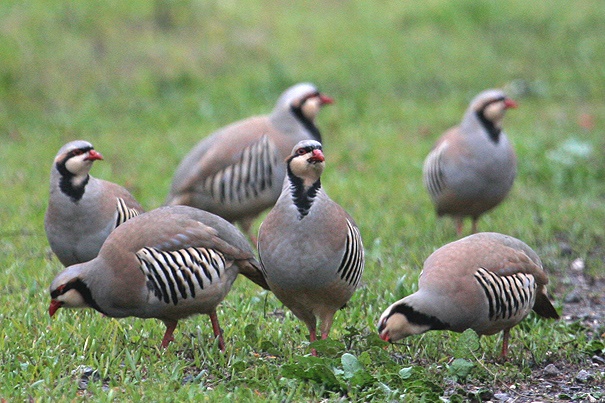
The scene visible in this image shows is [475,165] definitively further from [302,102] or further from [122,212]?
[122,212]

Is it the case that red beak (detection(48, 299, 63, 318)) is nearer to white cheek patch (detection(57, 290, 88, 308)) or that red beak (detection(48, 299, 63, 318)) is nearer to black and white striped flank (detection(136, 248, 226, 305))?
white cheek patch (detection(57, 290, 88, 308))

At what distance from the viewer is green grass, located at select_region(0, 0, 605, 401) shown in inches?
182

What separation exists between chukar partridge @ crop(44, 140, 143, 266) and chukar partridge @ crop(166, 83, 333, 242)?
1.75 m

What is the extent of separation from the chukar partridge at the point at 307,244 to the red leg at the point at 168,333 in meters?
0.59

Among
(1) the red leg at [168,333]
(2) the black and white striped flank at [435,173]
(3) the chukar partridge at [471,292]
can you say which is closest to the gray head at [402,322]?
(3) the chukar partridge at [471,292]

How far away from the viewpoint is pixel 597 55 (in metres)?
13.9

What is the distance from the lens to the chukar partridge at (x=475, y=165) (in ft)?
25.5

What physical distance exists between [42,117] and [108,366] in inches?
269

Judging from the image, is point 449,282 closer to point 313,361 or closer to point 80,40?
point 313,361

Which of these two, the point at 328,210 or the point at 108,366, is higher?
the point at 328,210

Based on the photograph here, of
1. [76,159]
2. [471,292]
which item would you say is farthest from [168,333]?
[471,292]

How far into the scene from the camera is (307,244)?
4809 mm

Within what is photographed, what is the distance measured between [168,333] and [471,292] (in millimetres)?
1626

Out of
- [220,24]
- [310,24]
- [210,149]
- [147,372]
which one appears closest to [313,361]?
[147,372]
